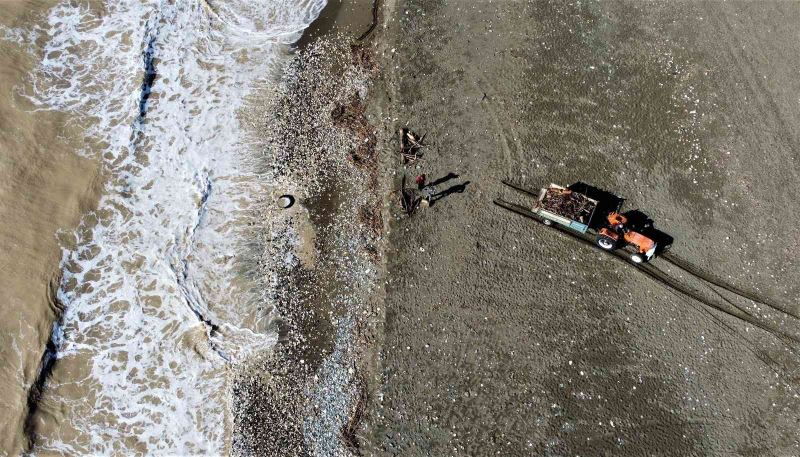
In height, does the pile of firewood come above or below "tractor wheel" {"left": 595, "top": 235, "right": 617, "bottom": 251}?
above

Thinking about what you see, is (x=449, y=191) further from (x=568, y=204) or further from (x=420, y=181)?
(x=568, y=204)

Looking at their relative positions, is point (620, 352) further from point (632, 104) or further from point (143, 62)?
point (143, 62)

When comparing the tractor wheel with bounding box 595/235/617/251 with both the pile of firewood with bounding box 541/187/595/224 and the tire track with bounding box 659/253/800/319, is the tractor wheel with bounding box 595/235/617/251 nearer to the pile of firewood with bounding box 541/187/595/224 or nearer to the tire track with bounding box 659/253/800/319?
the pile of firewood with bounding box 541/187/595/224

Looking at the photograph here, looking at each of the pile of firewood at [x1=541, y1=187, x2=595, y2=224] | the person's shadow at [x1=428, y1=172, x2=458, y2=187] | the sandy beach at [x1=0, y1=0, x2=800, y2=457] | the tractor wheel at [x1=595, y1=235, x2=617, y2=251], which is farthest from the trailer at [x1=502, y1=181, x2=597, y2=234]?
the person's shadow at [x1=428, y1=172, x2=458, y2=187]

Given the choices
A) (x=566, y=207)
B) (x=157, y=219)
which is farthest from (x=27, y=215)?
(x=566, y=207)

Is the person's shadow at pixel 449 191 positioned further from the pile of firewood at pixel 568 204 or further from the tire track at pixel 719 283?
the tire track at pixel 719 283

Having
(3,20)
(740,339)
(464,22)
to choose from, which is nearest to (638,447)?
(740,339)

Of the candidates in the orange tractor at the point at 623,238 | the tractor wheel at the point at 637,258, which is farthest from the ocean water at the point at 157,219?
the tractor wheel at the point at 637,258
